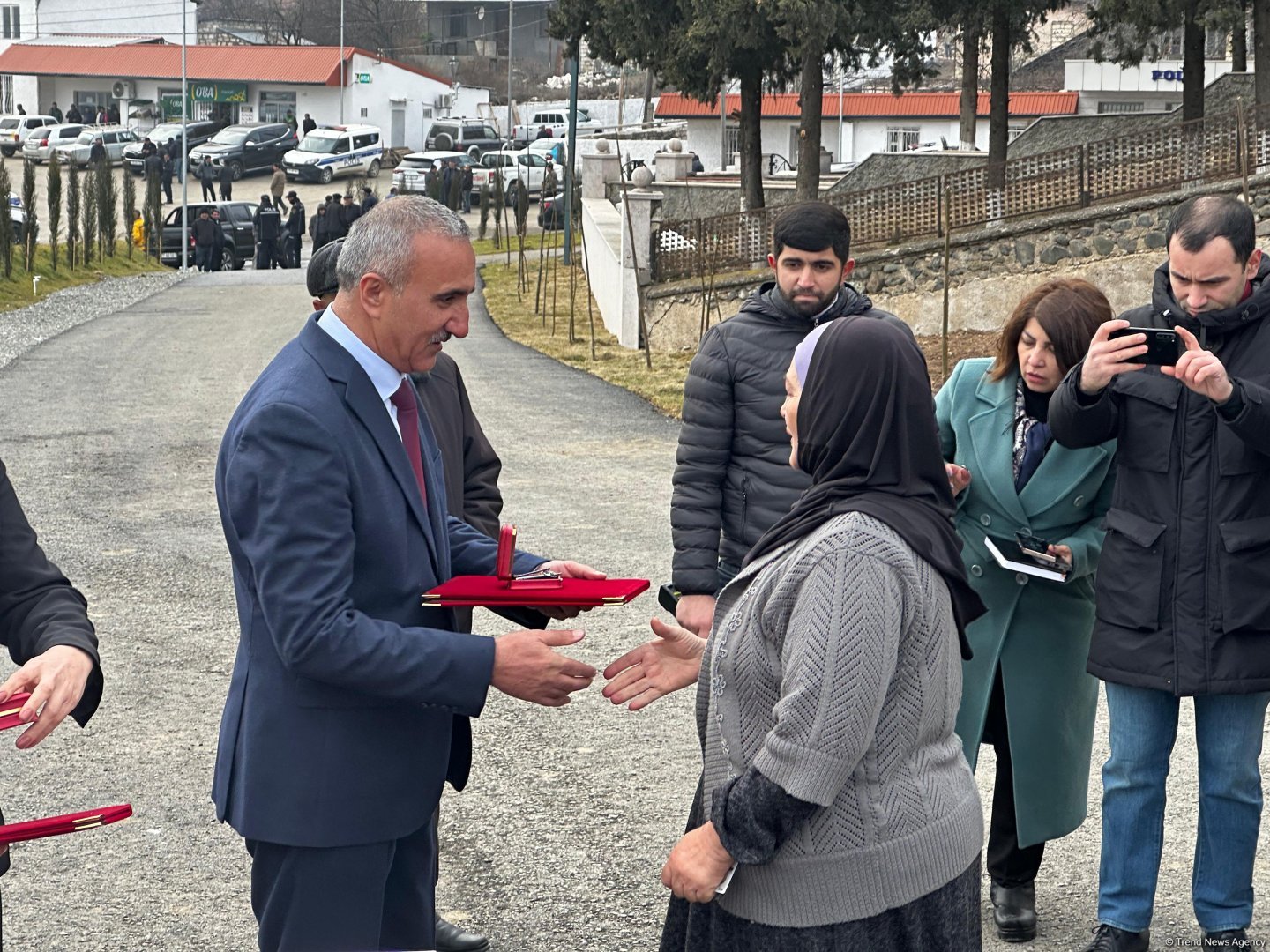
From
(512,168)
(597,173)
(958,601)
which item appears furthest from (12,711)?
(512,168)

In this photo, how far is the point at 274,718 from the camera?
267 centimetres

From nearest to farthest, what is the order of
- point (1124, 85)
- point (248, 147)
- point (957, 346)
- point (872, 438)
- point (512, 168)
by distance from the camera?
point (872, 438)
point (957, 346)
point (512, 168)
point (1124, 85)
point (248, 147)

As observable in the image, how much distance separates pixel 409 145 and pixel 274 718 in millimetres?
66580

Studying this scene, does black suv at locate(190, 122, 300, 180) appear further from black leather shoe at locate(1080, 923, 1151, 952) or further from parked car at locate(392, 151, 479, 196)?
black leather shoe at locate(1080, 923, 1151, 952)

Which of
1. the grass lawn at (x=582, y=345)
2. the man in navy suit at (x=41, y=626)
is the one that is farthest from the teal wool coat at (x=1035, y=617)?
the grass lawn at (x=582, y=345)

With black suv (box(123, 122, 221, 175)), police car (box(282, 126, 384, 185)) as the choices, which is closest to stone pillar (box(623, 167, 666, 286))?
black suv (box(123, 122, 221, 175))

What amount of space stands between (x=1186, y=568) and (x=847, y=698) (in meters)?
1.61

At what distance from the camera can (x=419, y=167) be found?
159ft

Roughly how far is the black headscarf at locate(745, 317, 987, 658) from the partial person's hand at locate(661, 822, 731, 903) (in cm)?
50

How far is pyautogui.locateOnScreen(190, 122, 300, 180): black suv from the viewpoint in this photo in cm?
5084

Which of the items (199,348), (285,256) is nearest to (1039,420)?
(199,348)

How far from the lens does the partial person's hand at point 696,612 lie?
436cm

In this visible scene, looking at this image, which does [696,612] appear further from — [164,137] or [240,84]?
[240,84]

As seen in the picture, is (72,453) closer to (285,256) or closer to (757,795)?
(757,795)
